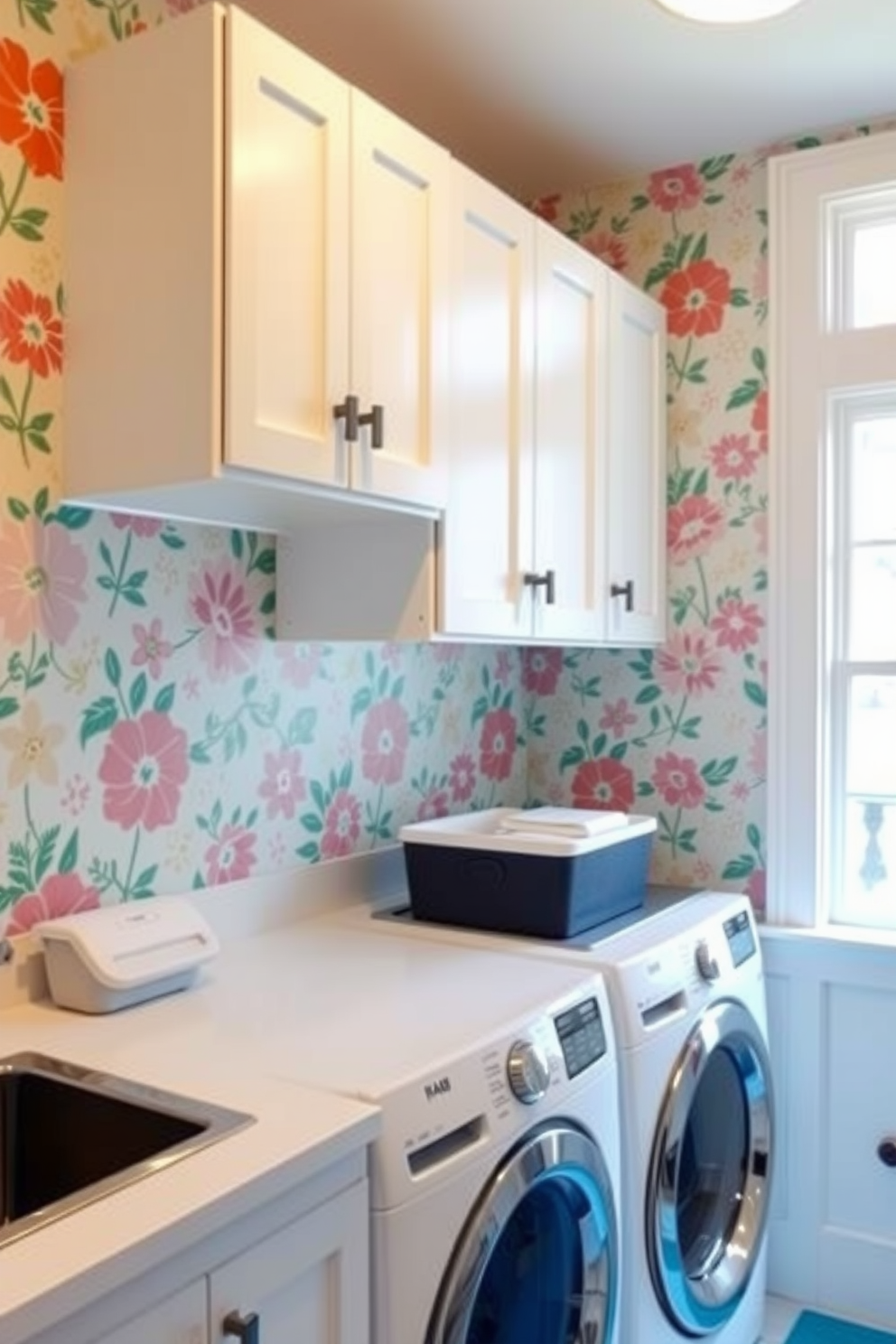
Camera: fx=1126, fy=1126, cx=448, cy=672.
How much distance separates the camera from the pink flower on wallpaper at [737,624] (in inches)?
102

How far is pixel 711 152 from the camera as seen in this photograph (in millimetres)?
2600

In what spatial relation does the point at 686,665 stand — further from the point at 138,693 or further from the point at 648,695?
the point at 138,693

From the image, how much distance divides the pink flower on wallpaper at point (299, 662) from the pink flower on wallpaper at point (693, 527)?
999 millimetres

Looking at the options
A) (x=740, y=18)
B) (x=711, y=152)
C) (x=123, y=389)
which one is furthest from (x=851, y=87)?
(x=123, y=389)

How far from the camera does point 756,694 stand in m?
2.60

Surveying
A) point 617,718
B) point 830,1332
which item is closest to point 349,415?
point 617,718

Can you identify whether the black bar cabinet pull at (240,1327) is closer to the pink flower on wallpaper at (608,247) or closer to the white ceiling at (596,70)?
the white ceiling at (596,70)

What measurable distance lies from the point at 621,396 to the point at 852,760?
38.3 inches

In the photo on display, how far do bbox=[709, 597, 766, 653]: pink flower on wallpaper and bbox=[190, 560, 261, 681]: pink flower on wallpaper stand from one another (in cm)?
116

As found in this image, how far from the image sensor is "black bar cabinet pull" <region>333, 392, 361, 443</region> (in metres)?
1.59

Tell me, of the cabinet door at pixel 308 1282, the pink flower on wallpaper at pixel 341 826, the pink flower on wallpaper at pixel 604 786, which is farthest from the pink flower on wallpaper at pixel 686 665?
the cabinet door at pixel 308 1282

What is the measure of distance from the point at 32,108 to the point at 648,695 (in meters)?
1.81

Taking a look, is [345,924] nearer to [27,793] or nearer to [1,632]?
[27,793]

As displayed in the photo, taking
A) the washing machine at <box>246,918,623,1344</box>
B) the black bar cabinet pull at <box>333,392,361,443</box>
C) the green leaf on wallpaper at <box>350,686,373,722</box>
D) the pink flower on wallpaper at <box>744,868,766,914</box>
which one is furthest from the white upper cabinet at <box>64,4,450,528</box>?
the pink flower on wallpaper at <box>744,868,766,914</box>
